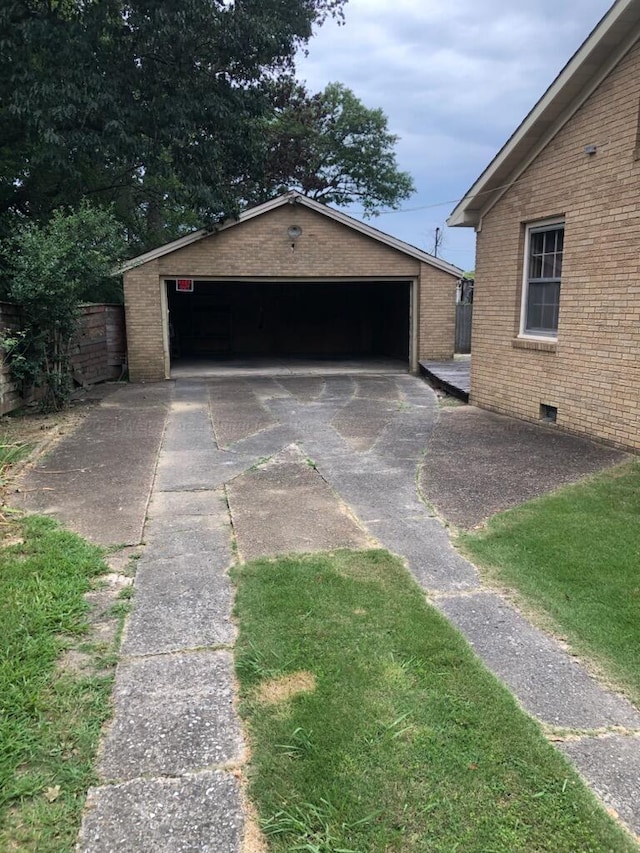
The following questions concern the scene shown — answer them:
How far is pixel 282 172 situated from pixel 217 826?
32.5 metres

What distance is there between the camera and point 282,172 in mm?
31000

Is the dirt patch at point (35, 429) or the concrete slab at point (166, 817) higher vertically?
the dirt patch at point (35, 429)

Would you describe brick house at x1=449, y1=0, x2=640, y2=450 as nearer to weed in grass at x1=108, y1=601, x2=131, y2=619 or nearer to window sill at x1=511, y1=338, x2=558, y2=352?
window sill at x1=511, y1=338, x2=558, y2=352

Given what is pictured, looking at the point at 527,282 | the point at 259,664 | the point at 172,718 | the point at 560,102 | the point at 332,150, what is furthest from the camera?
the point at 332,150

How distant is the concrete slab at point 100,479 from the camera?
16.6 ft

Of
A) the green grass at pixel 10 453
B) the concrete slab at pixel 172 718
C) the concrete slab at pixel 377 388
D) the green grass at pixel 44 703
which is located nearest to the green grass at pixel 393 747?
the concrete slab at pixel 172 718

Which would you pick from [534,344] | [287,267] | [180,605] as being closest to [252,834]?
[180,605]

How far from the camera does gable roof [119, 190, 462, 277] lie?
48.9ft

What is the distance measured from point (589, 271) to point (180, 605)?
6501 mm

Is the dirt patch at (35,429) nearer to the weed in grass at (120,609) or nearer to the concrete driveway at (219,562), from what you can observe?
the concrete driveway at (219,562)

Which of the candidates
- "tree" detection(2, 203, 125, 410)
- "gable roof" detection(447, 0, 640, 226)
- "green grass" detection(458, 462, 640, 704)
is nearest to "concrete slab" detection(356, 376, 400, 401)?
"gable roof" detection(447, 0, 640, 226)

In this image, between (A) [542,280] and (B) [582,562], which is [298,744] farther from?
(A) [542,280]

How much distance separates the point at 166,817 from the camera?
6.86ft

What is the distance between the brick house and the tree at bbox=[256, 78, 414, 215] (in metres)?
22.1
